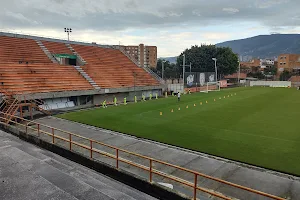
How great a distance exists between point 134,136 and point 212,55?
57.7m

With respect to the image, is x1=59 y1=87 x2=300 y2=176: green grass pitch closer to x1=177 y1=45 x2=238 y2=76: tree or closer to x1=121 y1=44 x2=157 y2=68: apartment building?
x1=177 y1=45 x2=238 y2=76: tree

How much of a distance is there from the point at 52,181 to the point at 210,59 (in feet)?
210

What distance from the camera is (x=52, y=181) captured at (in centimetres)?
894

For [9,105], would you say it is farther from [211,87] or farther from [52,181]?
[211,87]

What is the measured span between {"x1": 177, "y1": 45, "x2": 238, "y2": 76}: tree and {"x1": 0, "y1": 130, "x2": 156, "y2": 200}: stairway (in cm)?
6084

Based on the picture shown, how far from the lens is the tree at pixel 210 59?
219 ft

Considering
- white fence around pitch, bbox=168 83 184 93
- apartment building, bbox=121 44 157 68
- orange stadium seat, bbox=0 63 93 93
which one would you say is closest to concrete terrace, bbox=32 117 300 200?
orange stadium seat, bbox=0 63 93 93

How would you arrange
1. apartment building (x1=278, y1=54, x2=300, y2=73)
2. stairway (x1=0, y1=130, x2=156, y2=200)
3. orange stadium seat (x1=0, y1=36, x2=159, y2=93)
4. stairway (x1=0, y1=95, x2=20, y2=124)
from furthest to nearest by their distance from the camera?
apartment building (x1=278, y1=54, x2=300, y2=73) → orange stadium seat (x1=0, y1=36, x2=159, y2=93) → stairway (x1=0, y1=95, x2=20, y2=124) → stairway (x1=0, y1=130, x2=156, y2=200)

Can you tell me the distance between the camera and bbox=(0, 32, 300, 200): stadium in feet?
28.4

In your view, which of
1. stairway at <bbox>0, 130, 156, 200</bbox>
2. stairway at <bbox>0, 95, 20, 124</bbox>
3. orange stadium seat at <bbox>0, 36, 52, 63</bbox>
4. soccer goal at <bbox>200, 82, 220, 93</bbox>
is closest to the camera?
stairway at <bbox>0, 130, 156, 200</bbox>

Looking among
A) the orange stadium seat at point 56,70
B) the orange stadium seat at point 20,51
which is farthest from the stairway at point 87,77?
the orange stadium seat at point 20,51

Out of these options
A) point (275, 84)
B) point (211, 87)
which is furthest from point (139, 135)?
point (275, 84)

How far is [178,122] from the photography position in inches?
722

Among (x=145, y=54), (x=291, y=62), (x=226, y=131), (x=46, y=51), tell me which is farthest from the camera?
(x=145, y=54)
